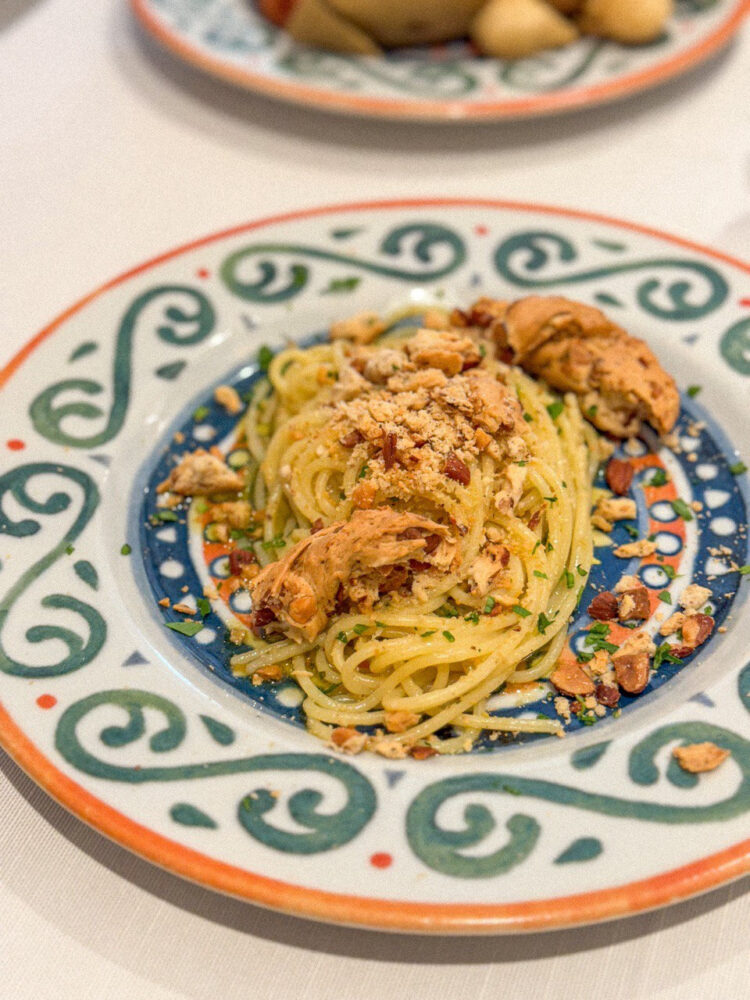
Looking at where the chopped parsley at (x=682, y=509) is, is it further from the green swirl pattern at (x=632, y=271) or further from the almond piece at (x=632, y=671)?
the green swirl pattern at (x=632, y=271)

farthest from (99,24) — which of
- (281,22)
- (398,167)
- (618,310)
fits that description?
(618,310)

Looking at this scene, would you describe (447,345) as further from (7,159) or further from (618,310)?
(7,159)

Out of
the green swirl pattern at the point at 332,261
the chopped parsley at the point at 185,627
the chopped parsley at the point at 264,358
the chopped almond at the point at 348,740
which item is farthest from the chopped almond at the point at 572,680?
the green swirl pattern at the point at 332,261

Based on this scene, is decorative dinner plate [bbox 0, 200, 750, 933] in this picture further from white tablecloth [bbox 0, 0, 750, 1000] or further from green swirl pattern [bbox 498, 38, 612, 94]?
green swirl pattern [bbox 498, 38, 612, 94]

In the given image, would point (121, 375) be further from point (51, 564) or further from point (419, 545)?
point (419, 545)

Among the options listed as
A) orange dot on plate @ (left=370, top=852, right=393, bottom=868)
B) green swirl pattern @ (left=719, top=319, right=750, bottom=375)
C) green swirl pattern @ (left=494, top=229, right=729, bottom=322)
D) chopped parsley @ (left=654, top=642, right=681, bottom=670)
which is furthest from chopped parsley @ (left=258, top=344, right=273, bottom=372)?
orange dot on plate @ (left=370, top=852, right=393, bottom=868)
